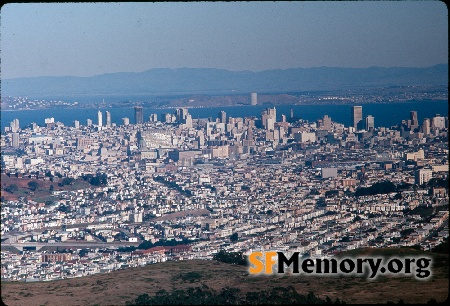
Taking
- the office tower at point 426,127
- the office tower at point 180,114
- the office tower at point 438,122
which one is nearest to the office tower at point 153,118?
the office tower at point 180,114

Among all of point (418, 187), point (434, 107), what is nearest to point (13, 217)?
point (418, 187)

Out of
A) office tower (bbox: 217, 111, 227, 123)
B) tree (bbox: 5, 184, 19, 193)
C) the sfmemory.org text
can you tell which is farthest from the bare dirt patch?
office tower (bbox: 217, 111, 227, 123)

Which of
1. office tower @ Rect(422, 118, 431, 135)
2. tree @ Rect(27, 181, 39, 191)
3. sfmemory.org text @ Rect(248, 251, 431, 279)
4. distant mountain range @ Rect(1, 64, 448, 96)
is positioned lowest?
tree @ Rect(27, 181, 39, 191)

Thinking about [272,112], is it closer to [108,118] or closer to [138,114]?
[138,114]

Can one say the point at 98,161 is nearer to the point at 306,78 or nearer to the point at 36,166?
the point at 36,166

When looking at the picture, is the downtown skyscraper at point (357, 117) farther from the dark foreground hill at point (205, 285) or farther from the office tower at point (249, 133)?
the dark foreground hill at point (205, 285)

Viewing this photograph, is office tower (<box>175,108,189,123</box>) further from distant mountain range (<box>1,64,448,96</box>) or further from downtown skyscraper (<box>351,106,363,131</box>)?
downtown skyscraper (<box>351,106,363,131</box>)
